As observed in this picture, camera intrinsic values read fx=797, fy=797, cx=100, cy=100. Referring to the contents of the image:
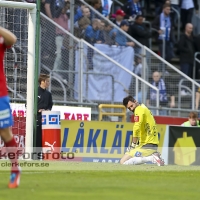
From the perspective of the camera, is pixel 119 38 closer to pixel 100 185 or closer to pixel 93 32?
pixel 93 32

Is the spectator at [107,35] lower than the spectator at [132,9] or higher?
lower

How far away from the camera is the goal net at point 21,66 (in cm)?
1677

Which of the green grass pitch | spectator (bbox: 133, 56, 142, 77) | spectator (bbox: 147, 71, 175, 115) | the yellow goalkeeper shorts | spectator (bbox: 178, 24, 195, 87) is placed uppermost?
spectator (bbox: 178, 24, 195, 87)

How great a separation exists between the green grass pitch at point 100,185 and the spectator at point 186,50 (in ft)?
39.1

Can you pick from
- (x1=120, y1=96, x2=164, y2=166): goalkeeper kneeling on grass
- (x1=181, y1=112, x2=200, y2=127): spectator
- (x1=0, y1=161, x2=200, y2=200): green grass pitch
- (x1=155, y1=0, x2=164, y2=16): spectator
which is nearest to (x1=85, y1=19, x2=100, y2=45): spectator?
(x1=181, y1=112, x2=200, y2=127): spectator

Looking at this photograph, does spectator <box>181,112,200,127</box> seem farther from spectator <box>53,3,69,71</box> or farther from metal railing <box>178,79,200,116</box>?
spectator <box>53,3,69,71</box>

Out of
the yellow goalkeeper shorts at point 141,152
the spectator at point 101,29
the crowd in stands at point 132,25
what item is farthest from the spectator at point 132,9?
the yellow goalkeeper shorts at point 141,152

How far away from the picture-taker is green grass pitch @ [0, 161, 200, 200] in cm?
900

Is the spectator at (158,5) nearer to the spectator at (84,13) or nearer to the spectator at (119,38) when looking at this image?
the spectator at (119,38)

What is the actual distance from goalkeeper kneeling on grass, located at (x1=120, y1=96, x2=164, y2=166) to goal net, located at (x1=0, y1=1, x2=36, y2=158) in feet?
6.80

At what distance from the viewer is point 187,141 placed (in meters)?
21.0

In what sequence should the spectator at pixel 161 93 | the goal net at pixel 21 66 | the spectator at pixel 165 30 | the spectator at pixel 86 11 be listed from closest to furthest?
1. the goal net at pixel 21 66
2. the spectator at pixel 86 11
3. the spectator at pixel 161 93
4. the spectator at pixel 165 30

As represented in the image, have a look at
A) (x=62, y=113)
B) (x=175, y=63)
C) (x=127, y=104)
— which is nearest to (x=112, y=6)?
(x=175, y=63)

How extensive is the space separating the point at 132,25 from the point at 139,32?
32 centimetres
